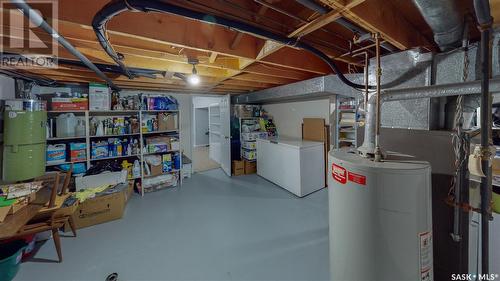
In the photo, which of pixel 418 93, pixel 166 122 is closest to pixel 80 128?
pixel 166 122

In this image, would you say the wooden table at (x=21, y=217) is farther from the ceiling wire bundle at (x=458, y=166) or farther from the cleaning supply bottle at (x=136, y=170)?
the ceiling wire bundle at (x=458, y=166)

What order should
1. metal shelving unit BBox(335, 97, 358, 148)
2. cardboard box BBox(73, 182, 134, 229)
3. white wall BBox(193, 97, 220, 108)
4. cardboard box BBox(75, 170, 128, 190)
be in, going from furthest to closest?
white wall BBox(193, 97, 220, 108) → metal shelving unit BBox(335, 97, 358, 148) → cardboard box BBox(75, 170, 128, 190) → cardboard box BBox(73, 182, 134, 229)

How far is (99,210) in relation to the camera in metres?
2.67

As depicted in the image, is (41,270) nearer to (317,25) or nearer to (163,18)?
(163,18)

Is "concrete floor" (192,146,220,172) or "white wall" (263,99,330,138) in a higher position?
"white wall" (263,99,330,138)

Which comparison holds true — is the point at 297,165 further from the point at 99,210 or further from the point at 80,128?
the point at 80,128

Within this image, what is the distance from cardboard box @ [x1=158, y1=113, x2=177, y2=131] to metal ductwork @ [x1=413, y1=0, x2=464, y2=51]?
388 centimetres

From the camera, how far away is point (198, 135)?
8.27m

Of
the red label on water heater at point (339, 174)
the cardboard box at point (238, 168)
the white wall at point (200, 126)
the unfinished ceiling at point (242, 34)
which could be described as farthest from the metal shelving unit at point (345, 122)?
the white wall at point (200, 126)

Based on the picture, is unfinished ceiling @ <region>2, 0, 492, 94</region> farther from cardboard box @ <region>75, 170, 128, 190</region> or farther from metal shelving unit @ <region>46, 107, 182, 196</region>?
cardboard box @ <region>75, 170, 128, 190</region>

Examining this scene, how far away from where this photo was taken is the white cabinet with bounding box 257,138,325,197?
3.34m

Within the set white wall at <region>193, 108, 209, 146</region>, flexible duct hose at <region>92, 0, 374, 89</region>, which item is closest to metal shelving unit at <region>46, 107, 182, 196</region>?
flexible duct hose at <region>92, 0, 374, 89</region>

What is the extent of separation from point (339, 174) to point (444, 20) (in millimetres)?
987

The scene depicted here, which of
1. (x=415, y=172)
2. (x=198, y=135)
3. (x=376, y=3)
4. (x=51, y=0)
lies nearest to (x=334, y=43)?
(x=376, y=3)
